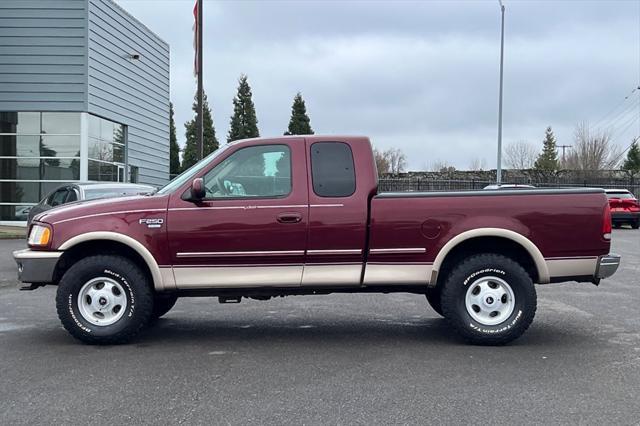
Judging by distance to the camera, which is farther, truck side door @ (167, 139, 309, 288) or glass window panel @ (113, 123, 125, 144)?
glass window panel @ (113, 123, 125, 144)

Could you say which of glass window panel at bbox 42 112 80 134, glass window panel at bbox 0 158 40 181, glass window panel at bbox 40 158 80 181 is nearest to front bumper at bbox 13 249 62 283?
glass window panel at bbox 40 158 80 181

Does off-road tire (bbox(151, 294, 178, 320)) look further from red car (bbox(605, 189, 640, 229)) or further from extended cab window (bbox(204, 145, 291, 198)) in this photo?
red car (bbox(605, 189, 640, 229))

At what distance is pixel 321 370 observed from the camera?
18.3 feet

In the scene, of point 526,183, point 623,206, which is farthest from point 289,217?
point 526,183

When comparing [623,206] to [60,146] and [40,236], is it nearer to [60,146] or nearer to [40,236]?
[60,146]

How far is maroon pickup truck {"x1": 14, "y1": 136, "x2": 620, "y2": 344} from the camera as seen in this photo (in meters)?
6.38

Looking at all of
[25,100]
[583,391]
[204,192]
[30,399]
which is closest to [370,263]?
[204,192]

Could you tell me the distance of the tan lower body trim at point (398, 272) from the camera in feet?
21.1

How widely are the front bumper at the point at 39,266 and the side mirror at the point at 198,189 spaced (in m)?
1.43

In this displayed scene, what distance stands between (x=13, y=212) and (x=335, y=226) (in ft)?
64.6

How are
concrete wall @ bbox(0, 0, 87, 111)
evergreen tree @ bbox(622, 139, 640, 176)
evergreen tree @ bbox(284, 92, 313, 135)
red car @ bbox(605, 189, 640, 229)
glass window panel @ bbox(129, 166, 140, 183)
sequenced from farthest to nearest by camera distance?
evergreen tree @ bbox(622, 139, 640, 176)
evergreen tree @ bbox(284, 92, 313, 135)
glass window panel @ bbox(129, 166, 140, 183)
red car @ bbox(605, 189, 640, 229)
concrete wall @ bbox(0, 0, 87, 111)

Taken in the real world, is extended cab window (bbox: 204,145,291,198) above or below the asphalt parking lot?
above

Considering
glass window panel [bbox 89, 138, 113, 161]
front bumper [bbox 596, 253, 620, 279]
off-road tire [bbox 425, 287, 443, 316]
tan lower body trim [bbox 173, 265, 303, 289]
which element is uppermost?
glass window panel [bbox 89, 138, 113, 161]

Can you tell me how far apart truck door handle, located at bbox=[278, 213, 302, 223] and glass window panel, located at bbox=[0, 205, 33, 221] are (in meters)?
19.0
